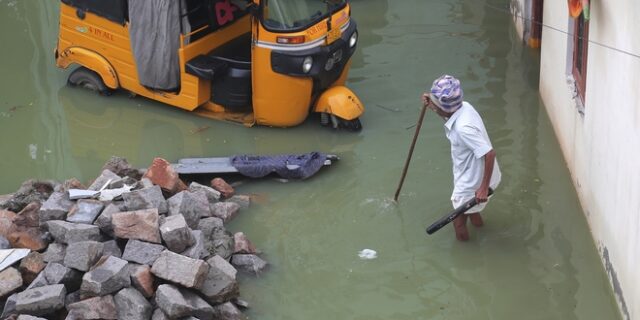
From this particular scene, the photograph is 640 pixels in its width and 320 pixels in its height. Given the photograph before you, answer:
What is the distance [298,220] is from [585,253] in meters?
2.59

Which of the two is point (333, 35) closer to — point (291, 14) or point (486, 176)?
point (291, 14)

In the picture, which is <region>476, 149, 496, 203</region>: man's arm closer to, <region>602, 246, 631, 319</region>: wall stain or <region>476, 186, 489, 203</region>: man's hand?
<region>476, 186, 489, 203</region>: man's hand

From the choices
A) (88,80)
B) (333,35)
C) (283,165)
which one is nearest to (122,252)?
(283,165)

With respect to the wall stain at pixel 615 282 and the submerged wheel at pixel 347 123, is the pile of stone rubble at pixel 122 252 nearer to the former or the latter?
the submerged wheel at pixel 347 123

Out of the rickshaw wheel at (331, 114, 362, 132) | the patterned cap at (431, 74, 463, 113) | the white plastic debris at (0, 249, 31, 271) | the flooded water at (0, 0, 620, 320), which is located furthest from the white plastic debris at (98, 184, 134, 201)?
the patterned cap at (431, 74, 463, 113)

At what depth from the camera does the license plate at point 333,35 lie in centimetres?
959

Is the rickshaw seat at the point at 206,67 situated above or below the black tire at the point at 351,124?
above

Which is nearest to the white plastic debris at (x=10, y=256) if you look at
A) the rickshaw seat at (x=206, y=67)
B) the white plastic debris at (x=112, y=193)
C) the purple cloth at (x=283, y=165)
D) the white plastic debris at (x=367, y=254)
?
the white plastic debris at (x=112, y=193)

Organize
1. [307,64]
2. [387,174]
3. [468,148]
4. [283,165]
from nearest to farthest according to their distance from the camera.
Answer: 1. [468,148]
2. [283,165]
3. [387,174]
4. [307,64]

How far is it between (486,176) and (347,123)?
10.1 feet

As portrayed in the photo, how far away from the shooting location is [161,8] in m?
9.77

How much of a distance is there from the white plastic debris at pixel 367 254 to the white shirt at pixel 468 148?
92 centimetres

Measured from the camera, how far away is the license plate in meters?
9.59

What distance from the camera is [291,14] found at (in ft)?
31.3
